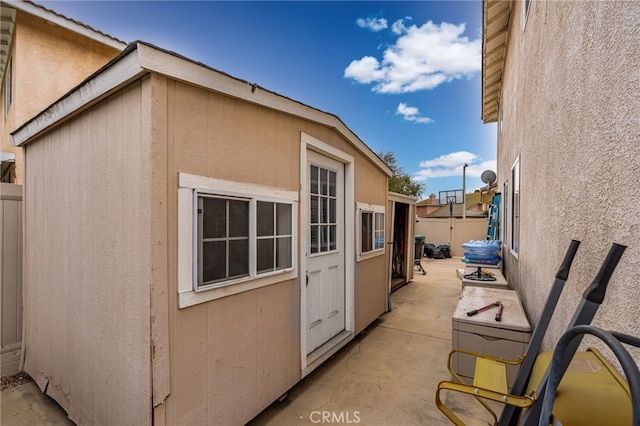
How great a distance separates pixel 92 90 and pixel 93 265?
1265 millimetres

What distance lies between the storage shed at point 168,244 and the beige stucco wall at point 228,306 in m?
0.01

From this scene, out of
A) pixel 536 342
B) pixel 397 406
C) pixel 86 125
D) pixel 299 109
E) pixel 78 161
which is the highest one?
pixel 299 109

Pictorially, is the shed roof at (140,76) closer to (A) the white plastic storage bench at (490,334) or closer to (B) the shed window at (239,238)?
(B) the shed window at (239,238)

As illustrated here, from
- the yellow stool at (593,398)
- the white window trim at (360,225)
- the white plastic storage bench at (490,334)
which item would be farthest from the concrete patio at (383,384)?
the yellow stool at (593,398)

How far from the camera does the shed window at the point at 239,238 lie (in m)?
2.05

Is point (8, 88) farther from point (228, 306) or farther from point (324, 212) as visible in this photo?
point (228, 306)

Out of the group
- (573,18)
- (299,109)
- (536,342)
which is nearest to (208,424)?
(536,342)

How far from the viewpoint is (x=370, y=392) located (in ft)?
9.36

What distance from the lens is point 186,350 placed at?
192 cm

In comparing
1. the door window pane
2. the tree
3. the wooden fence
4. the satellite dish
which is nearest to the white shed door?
the door window pane

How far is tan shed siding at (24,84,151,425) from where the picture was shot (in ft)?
6.00

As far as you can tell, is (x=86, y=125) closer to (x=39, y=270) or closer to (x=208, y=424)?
(x=39, y=270)

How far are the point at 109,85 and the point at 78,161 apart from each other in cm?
83

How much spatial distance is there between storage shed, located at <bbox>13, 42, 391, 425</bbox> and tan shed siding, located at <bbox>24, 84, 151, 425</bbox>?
0.01 m
